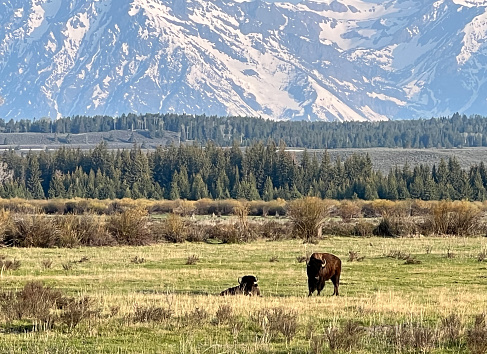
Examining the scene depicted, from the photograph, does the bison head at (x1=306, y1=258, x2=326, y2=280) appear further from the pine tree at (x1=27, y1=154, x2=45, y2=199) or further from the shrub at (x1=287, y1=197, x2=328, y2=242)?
the pine tree at (x1=27, y1=154, x2=45, y2=199)

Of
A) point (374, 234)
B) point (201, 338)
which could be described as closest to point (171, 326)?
point (201, 338)

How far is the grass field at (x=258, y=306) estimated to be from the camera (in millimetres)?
15680

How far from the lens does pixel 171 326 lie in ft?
57.6

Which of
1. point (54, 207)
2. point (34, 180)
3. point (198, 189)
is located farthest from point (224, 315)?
point (34, 180)

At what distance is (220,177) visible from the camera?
134500 mm

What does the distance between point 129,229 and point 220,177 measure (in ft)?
282

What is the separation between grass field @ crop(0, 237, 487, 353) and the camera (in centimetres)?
1568

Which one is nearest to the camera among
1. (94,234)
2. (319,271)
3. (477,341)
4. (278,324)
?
(477,341)

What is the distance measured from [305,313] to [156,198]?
111 m

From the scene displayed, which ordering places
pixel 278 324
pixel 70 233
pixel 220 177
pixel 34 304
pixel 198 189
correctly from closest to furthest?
1. pixel 278 324
2. pixel 34 304
3. pixel 70 233
4. pixel 198 189
5. pixel 220 177

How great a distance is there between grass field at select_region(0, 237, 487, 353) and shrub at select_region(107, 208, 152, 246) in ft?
34.8

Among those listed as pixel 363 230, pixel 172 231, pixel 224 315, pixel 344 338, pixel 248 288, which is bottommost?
pixel 344 338

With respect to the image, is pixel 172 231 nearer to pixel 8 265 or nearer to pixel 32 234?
pixel 32 234

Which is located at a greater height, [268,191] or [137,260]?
[268,191]
